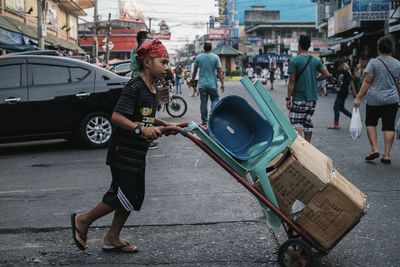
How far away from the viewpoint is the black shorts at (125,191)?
13.1 ft

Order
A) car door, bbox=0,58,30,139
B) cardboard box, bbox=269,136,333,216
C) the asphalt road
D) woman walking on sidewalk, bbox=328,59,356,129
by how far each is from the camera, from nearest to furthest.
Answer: cardboard box, bbox=269,136,333,216 < the asphalt road < car door, bbox=0,58,30,139 < woman walking on sidewalk, bbox=328,59,356,129

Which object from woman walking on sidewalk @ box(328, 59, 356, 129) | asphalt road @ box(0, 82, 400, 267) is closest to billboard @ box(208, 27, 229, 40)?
woman walking on sidewalk @ box(328, 59, 356, 129)

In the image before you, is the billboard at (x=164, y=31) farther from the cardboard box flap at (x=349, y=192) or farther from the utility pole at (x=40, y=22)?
the cardboard box flap at (x=349, y=192)

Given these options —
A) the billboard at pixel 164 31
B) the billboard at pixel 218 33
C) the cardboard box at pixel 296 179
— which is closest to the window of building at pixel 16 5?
the cardboard box at pixel 296 179

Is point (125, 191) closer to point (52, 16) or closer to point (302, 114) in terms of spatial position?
point (302, 114)

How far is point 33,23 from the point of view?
2864cm

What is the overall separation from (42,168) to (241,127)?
461 cm

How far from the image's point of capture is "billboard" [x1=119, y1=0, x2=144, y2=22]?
7251 centimetres

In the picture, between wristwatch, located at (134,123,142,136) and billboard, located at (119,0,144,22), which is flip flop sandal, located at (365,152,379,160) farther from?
billboard, located at (119,0,144,22)

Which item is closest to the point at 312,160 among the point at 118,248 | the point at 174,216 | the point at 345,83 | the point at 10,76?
the point at 118,248

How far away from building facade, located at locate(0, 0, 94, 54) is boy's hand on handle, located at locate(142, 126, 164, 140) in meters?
14.5

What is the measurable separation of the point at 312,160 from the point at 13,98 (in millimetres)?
6241

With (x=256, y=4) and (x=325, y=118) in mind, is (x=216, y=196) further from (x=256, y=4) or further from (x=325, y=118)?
(x=256, y=4)

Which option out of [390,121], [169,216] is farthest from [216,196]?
[390,121]
